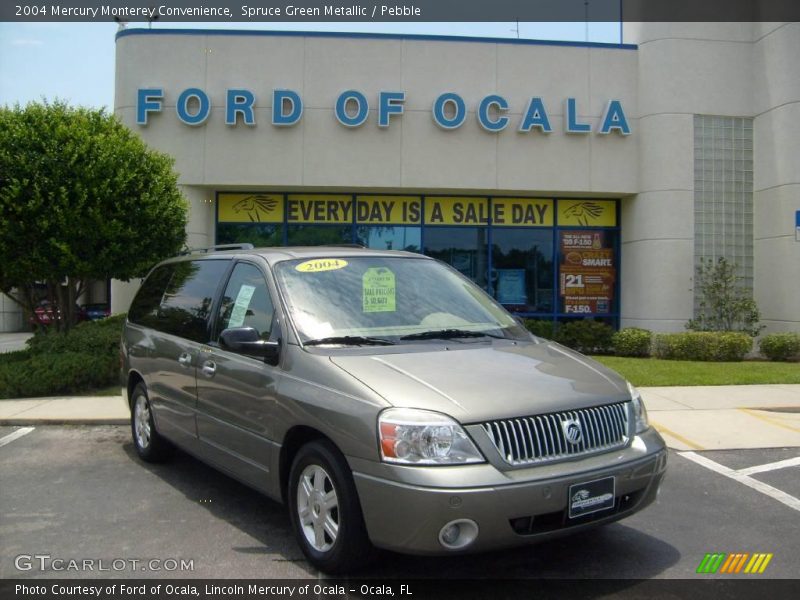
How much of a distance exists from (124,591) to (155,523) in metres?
1.05

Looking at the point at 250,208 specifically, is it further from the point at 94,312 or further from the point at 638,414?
the point at 638,414

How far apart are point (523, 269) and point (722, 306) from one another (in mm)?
4417

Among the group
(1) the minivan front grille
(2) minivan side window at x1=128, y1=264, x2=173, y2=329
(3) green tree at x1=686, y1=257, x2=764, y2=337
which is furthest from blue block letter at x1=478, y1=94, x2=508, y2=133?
(1) the minivan front grille

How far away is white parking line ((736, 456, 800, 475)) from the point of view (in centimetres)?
626

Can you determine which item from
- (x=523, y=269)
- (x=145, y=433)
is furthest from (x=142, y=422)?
(x=523, y=269)

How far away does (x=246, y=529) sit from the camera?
4.62 m

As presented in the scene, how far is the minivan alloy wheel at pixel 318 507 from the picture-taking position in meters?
3.71

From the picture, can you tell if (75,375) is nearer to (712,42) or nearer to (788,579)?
(788,579)

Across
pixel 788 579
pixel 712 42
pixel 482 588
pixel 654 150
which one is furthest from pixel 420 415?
pixel 712 42

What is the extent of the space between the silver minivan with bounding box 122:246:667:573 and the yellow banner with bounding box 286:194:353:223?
10.9 metres

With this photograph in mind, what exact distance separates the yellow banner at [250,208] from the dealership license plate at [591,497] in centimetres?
1334

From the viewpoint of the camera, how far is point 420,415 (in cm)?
343

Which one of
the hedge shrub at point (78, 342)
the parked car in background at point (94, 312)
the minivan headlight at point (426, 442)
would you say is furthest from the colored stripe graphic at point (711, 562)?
the parked car in background at point (94, 312)

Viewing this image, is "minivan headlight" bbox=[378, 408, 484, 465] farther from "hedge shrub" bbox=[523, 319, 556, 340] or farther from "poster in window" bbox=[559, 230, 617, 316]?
"poster in window" bbox=[559, 230, 617, 316]
